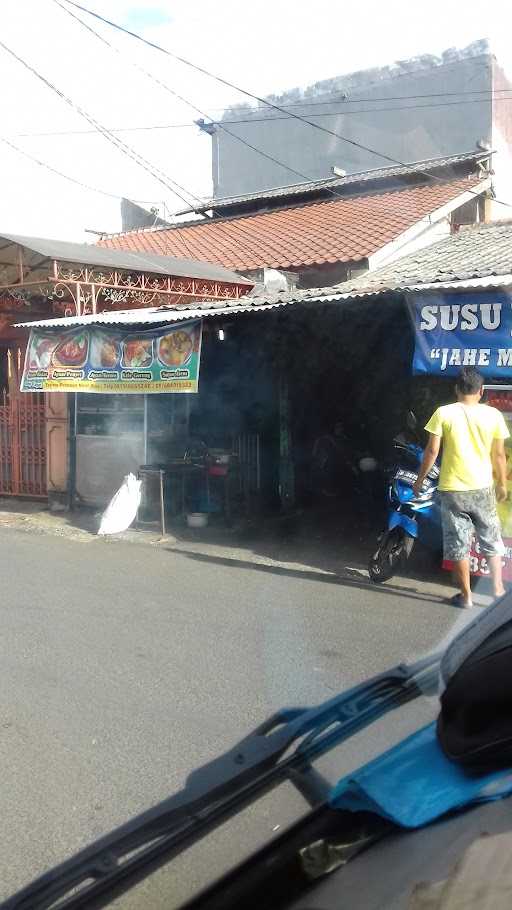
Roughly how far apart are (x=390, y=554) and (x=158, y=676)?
2.97 m

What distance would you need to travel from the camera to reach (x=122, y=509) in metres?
10.3

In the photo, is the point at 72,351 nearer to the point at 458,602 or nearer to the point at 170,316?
the point at 170,316

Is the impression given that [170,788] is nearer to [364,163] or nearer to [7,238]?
[7,238]

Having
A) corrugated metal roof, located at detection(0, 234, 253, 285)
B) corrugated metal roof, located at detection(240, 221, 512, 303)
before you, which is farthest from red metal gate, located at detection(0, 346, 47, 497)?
corrugated metal roof, located at detection(240, 221, 512, 303)

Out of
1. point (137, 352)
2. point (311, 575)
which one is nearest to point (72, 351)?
point (137, 352)

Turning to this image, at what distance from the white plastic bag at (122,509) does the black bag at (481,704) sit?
8778 mm

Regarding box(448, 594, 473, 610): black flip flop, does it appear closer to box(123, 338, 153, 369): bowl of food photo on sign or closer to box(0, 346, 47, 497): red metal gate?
box(123, 338, 153, 369): bowl of food photo on sign

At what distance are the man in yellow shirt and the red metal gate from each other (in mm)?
7809

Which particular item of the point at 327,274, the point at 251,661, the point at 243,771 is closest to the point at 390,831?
the point at 243,771

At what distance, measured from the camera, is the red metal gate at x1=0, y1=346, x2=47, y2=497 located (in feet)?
42.1

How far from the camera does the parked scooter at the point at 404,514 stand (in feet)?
24.2

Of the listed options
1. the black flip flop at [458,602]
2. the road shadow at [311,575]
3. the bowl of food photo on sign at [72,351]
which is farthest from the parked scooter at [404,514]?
the bowl of food photo on sign at [72,351]

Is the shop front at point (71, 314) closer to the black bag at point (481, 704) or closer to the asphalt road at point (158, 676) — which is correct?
the asphalt road at point (158, 676)

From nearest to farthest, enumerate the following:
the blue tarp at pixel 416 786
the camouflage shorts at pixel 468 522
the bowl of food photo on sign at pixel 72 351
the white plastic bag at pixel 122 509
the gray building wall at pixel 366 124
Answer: the blue tarp at pixel 416 786, the camouflage shorts at pixel 468 522, the white plastic bag at pixel 122 509, the bowl of food photo on sign at pixel 72 351, the gray building wall at pixel 366 124
